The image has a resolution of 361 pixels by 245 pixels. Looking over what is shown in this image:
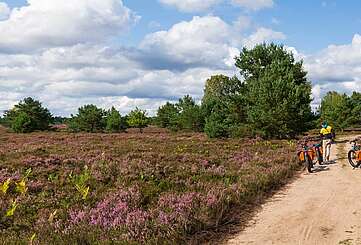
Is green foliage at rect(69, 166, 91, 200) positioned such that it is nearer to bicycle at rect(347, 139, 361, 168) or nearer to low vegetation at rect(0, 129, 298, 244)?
low vegetation at rect(0, 129, 298, 244)

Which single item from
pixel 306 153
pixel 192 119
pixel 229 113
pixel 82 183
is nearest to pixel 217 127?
pixel 229 113

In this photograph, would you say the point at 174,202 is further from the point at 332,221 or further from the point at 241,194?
the point at 332,221

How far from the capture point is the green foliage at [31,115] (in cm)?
7088

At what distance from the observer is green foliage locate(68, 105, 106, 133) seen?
79.4 metres

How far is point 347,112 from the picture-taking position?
73.8 meters

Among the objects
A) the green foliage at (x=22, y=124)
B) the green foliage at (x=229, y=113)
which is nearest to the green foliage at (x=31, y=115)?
the green foliage at (x=22, y=124)

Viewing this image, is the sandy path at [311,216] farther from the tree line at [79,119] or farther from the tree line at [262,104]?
the tree line at [79,119]

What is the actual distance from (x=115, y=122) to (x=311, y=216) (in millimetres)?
73165

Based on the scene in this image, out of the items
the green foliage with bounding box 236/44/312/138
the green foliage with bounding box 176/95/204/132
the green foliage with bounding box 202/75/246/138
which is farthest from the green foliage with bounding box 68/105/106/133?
the green foliage with bounding box 236/44/312/138

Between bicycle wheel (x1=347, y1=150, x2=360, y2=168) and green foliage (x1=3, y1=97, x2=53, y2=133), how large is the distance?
61.7 meters

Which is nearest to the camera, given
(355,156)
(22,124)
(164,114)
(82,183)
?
(82,183)

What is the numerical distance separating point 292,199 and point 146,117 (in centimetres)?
7613

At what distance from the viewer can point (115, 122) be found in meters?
81.0

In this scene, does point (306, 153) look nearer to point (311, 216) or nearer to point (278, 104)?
point (311, 216)
